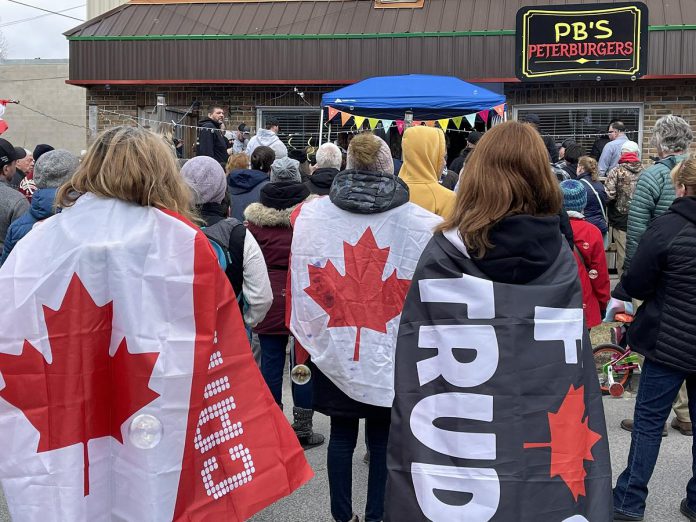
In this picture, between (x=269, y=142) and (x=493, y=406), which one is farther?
(x=269, y=142)

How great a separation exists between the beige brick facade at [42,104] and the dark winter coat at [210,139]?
24788mm

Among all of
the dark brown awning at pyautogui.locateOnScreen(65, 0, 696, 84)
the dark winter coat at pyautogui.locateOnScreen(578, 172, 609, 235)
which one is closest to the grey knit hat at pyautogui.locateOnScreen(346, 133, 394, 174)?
the dark winter coat at pyautogui.locateOnScreen(578, 172, 609, 235)

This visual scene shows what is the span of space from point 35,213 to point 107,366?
2101mm

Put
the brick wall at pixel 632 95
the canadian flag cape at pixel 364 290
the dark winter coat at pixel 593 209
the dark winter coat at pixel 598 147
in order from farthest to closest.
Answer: the brick wall at pixel 632 95, the dark winter coat at pixel 598 147, the dark winter coat at pixel 593 209, the canadian flag cape at pixel 364 290

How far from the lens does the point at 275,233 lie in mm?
5855

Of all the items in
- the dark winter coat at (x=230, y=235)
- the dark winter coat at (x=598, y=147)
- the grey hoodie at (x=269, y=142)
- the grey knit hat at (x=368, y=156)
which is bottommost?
the dark winter coat at (x=230, y=235)

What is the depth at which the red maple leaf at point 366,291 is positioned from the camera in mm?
4234

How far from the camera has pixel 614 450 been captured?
6020mm

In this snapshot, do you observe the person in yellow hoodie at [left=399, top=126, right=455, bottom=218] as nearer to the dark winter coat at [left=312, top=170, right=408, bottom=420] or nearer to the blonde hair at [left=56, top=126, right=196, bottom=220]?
the dark winter coat at [left=312, top=170, right=408, bottom=420]

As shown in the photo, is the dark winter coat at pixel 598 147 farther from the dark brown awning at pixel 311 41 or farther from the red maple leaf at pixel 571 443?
the red maple leaf at pixel 571 443

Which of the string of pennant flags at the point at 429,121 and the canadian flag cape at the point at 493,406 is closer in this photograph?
the canadian flag cape at the point at 493,406

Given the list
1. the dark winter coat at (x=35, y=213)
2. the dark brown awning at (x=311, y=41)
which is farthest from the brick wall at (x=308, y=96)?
the dark winter coat at (x=35, y=213)

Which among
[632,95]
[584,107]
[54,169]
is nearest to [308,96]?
[584,107]

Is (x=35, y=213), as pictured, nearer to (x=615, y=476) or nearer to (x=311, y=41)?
(x=615, y=476)
